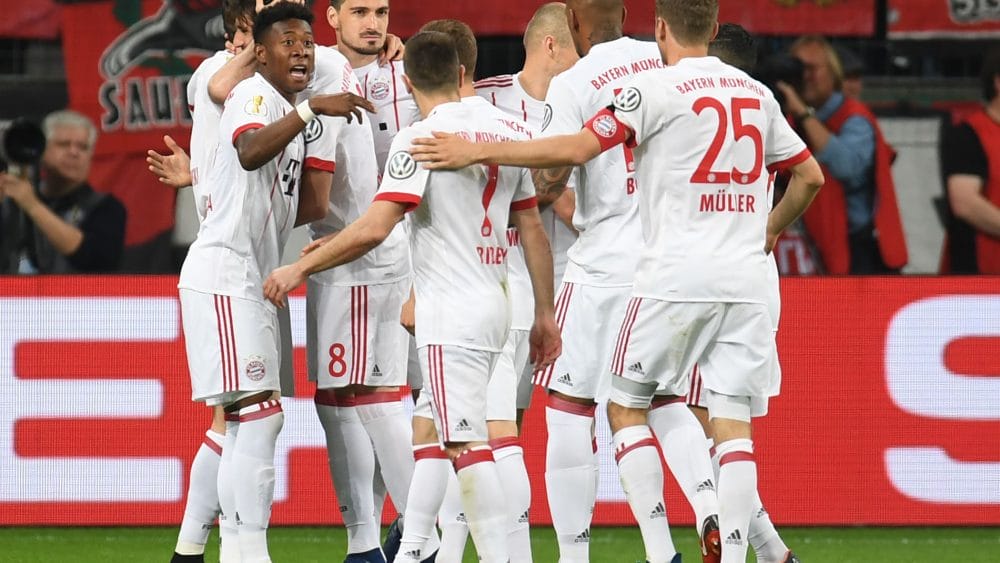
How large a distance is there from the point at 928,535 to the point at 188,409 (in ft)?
11.5

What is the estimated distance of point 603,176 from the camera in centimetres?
597

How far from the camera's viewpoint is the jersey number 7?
5.15 meters

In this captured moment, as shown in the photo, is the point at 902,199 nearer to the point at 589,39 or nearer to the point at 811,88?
the point at 811,88

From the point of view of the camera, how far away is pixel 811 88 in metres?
8.85

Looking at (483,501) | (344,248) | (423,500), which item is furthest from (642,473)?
(344,248)

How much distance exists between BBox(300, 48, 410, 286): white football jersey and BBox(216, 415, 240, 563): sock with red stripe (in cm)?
A: 76

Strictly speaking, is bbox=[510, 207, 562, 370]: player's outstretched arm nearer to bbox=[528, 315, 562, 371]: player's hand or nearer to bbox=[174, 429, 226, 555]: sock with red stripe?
bbox=[528, 315, 562, 371]: player's hand

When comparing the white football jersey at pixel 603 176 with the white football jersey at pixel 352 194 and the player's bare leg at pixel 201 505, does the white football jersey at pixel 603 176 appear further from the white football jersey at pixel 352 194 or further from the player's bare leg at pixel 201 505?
the player's bare leg at pixel 201 505

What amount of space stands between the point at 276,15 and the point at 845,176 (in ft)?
13.4

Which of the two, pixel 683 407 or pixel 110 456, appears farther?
pixel 110 456

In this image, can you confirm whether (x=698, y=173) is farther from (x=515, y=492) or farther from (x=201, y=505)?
(x=201, y=505)

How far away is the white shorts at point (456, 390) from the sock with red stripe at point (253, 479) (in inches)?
27.7

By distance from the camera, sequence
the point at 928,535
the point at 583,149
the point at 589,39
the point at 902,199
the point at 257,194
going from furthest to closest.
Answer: the point at 902,199, the point at 928,535, the point at 589,39, the point at 257,194, the point at 583,149

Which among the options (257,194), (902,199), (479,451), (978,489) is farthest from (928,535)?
(257,194)
